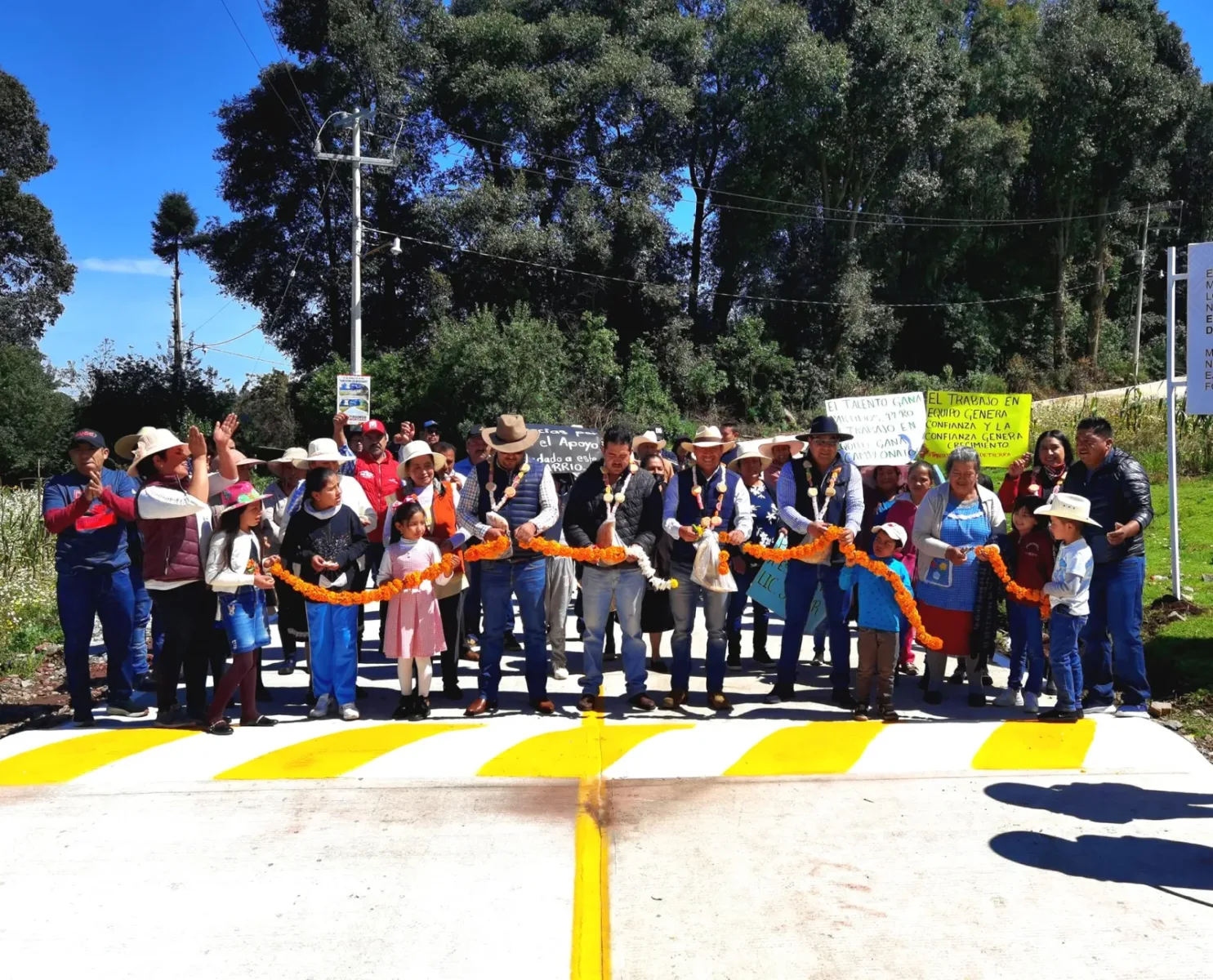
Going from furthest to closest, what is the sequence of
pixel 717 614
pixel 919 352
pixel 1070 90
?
pixel 919 352, pixel 1070 90, pixel 717 614

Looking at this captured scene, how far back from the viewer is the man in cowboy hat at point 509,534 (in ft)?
24.1

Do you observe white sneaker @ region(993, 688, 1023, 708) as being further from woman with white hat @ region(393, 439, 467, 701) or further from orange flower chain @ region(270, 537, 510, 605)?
woman with white hat @ region(393, 439, 467, 701)

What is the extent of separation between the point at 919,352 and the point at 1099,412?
1839cm

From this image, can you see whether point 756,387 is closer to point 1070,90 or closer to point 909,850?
point 1070,90

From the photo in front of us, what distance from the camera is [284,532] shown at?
788 cm

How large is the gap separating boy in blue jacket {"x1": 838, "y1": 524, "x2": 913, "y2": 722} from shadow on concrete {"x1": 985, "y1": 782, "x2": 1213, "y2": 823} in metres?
1.44

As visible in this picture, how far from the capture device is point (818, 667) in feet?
29.8

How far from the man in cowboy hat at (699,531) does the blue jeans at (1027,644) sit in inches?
84.4

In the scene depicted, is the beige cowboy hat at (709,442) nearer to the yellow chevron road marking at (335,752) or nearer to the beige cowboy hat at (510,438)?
the beige cowboy hat at (510,438)

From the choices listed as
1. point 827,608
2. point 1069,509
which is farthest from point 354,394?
point 1069,509

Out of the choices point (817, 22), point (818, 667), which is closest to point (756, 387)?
point (817, 22)

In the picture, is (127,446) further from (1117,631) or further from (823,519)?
Result: (1117,631)

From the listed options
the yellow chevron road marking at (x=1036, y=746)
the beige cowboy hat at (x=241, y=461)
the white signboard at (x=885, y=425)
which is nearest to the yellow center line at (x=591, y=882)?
the yellow chevron road marking at (x=1036, y=746)

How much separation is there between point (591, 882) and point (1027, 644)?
14.6 feet
